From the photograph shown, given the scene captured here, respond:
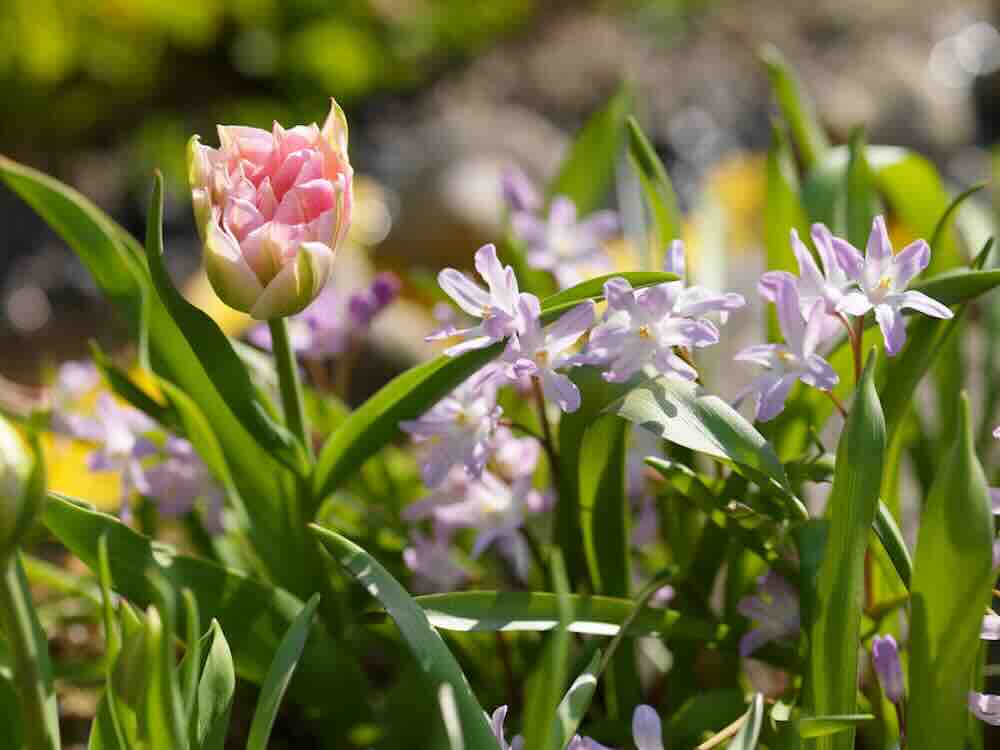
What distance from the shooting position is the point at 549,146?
2871 mm

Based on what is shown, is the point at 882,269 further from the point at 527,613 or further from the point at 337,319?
the point at 337,319

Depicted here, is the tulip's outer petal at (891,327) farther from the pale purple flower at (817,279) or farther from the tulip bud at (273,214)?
the tulip bud at (273,214)

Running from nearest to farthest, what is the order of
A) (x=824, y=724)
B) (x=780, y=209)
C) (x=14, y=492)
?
(x=14, y=492) → (x=824, y=724) → (x=780, y=209)

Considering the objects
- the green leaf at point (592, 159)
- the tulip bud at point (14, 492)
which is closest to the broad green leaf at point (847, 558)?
the tulip bud at point (14, 492)

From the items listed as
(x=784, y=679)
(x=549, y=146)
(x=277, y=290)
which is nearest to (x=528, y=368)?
(x=277, y=290)

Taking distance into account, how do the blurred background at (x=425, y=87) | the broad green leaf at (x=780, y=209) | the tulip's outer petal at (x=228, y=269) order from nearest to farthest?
the tulip's outer petal at (x=228, y=269), the broad green leaf at (x=780, y=209), the blurred background at (x=425, y=87)

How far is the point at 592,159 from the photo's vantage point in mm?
1033

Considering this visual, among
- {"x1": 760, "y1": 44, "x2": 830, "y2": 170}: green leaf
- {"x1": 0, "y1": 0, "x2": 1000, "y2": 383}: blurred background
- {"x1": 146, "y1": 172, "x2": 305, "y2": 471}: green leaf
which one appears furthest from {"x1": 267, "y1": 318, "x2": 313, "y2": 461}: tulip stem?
{"x1": 0, "y1": 0, "x2": 1000, "y2": 383}: blurred background

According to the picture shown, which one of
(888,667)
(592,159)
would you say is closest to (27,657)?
(888,667)

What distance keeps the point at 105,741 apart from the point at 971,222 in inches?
30.0

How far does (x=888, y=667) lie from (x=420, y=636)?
245mm

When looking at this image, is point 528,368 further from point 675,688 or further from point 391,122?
point 391,122

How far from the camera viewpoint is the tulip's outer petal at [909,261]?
61cm

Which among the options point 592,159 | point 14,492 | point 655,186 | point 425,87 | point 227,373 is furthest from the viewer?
point 425,87
